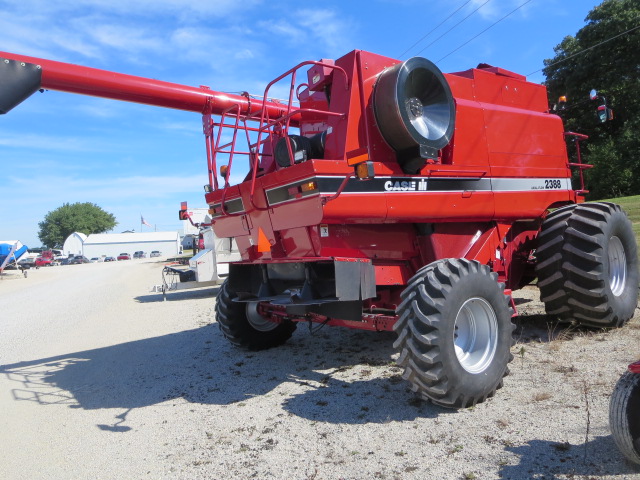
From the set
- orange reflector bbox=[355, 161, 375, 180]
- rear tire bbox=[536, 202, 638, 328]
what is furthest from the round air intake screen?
rear tire bbox=[536, 202, 638, 328]

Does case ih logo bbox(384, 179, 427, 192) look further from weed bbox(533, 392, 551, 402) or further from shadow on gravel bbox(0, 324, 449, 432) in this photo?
weed bbox(533, 392, 551, 402)

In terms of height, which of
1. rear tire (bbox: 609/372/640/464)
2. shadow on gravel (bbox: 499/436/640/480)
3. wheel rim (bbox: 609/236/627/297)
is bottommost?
shadow on gravel (bbox: 499/436/640/480)

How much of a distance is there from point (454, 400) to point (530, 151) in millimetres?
3551

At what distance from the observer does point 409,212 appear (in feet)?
15.7

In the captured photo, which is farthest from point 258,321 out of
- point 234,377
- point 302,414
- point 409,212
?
point 409,212

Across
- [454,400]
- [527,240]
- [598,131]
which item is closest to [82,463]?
[454,400]

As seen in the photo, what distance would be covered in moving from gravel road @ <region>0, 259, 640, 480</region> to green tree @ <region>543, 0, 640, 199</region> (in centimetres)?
2589

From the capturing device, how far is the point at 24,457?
13.0ft

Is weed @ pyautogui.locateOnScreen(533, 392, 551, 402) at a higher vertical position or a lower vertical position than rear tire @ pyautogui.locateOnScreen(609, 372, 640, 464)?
lower

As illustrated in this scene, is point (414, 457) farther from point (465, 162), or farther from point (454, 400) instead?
point (465, 162)

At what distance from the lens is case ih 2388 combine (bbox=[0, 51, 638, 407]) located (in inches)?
172

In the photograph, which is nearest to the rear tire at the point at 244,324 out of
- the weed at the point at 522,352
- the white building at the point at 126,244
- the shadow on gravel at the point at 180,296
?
the weed at the point at 522,352

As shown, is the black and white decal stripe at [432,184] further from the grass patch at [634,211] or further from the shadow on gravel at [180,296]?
the shadow on gravel at [180,296]

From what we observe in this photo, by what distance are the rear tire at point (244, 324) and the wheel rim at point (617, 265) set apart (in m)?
4.35
